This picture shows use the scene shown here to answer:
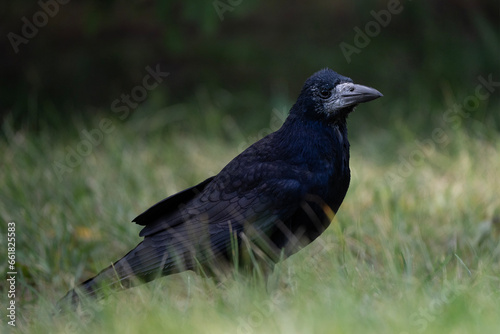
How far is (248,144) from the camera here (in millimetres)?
5559

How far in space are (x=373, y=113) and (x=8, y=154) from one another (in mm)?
3065

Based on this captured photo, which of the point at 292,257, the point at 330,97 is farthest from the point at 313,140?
the point at 292,257

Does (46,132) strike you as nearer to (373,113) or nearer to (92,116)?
→ (92,116)

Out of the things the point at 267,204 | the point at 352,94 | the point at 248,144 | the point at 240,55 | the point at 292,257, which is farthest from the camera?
the point at 240,55

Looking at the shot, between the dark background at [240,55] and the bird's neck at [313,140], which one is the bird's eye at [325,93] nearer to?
the bird's neck at [313,140]

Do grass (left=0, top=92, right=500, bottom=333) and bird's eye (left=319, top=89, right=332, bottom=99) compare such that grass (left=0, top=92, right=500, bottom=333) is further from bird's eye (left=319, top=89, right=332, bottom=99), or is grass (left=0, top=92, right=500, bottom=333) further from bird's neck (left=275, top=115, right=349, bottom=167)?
bird's eye (left=319, top=89, right=332, bottom=99)

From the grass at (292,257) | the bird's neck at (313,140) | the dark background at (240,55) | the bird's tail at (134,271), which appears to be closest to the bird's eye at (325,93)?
the bird's neck at (313,140)

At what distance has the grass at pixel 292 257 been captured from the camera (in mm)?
2654

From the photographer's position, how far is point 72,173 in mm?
5039

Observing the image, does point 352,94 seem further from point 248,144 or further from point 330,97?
point 248,144

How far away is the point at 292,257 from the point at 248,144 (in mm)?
1957

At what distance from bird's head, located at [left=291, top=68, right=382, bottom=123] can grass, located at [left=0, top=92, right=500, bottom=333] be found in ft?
1.65

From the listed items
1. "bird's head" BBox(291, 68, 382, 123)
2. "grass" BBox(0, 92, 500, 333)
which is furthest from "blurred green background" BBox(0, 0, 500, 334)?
"bird's head" BBox(291, 68, 382, 123)

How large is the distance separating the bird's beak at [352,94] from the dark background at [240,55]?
9.19 feet
